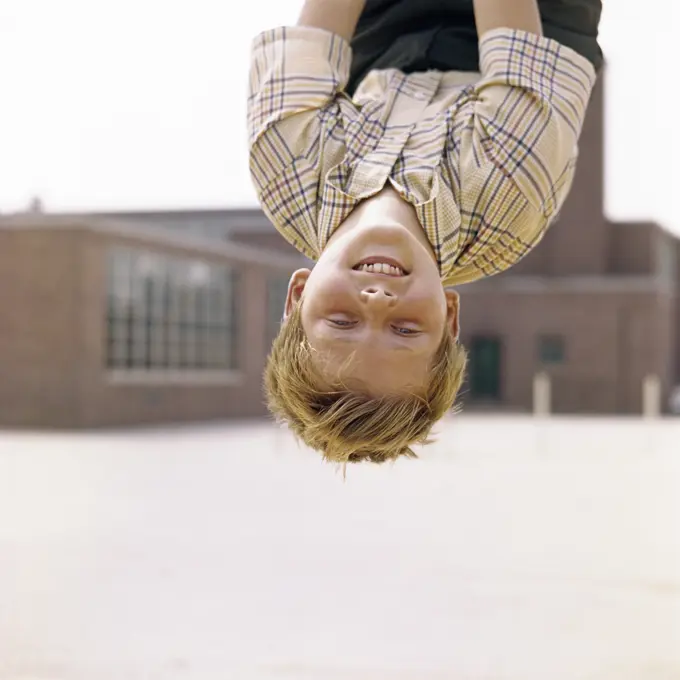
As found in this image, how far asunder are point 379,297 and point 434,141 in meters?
0.56

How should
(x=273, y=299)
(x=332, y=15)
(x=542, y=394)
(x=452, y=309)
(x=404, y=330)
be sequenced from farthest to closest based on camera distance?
1. (x=542, y=394)
2. (x=273, y=299)
3. (x=332, y=15)
4. (x=452, y=309)
5. (x=404, y=330)

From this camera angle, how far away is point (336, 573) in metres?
8.21

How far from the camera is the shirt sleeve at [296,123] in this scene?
2967 millimetres

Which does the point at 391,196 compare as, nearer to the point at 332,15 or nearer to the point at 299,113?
the point at 299,113

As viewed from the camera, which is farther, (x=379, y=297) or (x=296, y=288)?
(x=296, y=288)

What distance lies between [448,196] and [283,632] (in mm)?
4097

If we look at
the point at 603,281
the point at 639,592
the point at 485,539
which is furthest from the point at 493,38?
the point at 603,281

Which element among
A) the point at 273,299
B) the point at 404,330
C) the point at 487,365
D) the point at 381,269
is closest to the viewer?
the point at 381,269

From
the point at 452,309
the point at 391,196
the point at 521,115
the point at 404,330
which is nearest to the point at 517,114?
the point at 521,115

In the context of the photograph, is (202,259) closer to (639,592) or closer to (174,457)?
(174,457)

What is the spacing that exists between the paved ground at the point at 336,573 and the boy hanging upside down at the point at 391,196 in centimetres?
92

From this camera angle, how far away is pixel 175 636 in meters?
6.29

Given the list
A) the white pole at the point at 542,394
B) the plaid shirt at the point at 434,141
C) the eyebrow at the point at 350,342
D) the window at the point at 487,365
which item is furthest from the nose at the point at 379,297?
the window at the point at 487,365

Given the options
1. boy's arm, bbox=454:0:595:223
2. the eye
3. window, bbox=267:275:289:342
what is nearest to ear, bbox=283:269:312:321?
the eye
